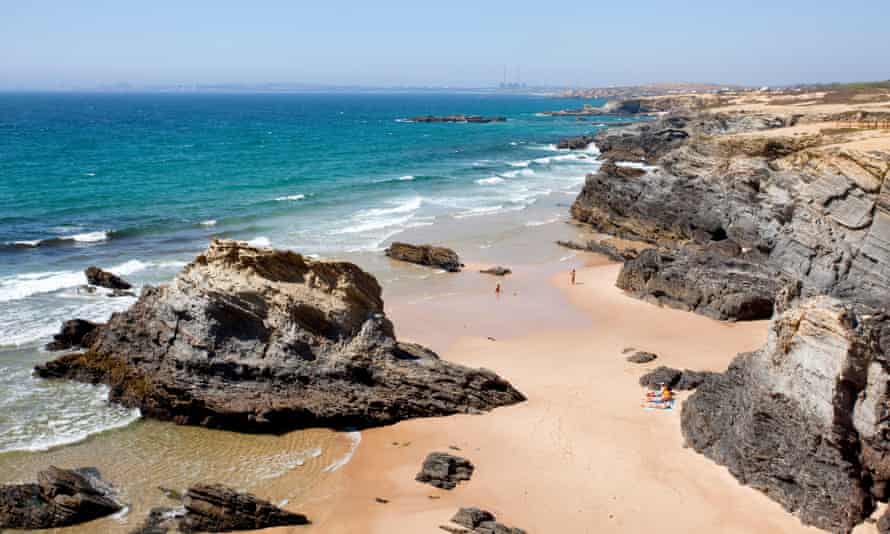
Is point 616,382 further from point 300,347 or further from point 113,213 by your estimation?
point 113,213

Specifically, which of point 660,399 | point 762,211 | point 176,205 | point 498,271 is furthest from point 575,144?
point 660,399

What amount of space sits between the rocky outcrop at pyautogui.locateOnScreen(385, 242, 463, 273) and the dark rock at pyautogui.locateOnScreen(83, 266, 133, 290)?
1178 centimetres

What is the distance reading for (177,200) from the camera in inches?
1838

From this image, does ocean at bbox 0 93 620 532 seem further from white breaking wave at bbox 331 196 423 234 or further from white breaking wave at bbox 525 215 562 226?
white breaking wave at bbox 525 215 562 226

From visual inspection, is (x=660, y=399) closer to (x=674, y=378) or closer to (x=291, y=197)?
(x=674, y=378)

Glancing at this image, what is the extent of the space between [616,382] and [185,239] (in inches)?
980

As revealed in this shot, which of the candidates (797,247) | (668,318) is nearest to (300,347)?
(668,318)

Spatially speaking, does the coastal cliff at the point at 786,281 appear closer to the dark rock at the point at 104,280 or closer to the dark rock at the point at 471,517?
Answer: the dark rock at the point at 471,517

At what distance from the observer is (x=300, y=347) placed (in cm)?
1691

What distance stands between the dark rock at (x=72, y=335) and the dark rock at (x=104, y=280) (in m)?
6.48

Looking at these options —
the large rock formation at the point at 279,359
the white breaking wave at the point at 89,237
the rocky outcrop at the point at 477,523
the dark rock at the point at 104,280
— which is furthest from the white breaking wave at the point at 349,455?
the white breaking wave at the point at 89,237

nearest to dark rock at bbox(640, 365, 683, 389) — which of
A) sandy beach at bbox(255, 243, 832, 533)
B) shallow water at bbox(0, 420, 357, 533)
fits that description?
sandy beach at bbox(255, 243, 832, 533)

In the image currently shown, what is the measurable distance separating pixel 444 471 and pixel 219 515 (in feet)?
14.2

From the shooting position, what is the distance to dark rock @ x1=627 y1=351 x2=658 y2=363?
20902mm
